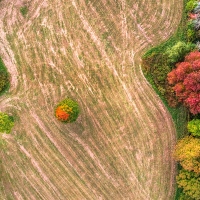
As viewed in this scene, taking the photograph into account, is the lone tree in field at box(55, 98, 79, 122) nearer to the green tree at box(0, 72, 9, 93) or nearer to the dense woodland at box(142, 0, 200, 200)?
the green tree at box(0, 72, 9, 93)

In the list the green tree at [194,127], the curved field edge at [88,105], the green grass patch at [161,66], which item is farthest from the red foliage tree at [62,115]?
the green tree at [194,127]

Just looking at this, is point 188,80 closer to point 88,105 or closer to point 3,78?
point 88,105

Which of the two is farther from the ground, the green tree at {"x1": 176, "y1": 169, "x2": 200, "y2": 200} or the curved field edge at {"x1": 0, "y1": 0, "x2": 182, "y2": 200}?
the curved field edge at {"x1": 0, "y1": 0, "x2": 182, "y2": 200}

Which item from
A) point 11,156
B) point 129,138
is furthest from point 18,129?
point 129,138

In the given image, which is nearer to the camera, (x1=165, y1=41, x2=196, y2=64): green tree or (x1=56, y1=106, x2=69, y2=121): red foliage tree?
(x1=56, y1=106, x2=69, y2=121): red foliage tree

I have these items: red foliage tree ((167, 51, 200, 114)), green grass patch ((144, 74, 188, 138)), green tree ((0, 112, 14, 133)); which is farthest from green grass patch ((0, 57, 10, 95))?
red foliage tree ((167, 51, 200, 114))

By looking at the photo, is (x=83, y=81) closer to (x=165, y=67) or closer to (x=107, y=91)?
(x=107, y=91)
